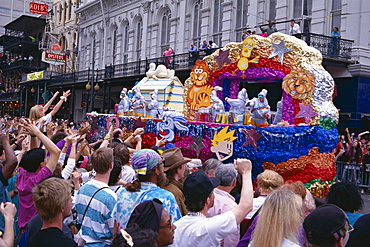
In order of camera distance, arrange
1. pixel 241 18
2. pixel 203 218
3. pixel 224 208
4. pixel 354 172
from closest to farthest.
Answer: pixel 203 218 < pixel 224 208 < pixel 354 172 < pixel 241 18

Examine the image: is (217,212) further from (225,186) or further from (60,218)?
(60,218)

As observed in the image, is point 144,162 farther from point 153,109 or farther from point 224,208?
point 153,109

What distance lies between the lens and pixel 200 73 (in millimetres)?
14133

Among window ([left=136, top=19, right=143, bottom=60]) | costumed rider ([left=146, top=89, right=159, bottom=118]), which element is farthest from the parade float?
window ([left=136, top=19, right=143, bottom=60])

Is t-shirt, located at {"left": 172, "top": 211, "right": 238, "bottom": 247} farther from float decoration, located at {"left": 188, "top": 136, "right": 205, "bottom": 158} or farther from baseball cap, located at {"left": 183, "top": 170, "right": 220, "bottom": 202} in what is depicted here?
float decoration, located at {"left": 188, "top": 136, "right": 205, "bottom": 158}

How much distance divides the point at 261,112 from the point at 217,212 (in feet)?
23.4

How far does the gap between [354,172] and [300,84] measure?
4594 millimetres

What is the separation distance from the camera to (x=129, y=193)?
3.91 m

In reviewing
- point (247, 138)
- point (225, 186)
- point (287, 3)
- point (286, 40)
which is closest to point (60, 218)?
point (225, 186)

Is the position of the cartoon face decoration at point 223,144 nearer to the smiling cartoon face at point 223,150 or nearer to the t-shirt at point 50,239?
the smiling cartoon face at point 223,150

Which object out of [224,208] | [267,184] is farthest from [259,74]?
[224,208]

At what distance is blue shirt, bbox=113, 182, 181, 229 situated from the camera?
3.73 m

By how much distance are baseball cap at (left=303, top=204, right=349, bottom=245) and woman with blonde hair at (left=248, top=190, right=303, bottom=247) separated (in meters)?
0.14

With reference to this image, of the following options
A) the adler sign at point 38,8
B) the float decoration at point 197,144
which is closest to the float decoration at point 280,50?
the float decoration at point 197,144
